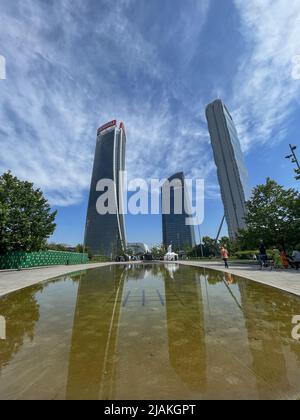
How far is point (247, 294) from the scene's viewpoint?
7441mm

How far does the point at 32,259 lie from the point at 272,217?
27.0 metres

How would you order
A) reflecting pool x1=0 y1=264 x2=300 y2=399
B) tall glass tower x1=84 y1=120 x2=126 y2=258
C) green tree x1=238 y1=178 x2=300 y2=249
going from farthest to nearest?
1. tall glass tower x1=84 y1=120 x2=126 y2=258
2. green tree x1=238 y1=178 x2=300 y2=249
3. reflecting pool x1=0 y1=264 x2=300 y2=399

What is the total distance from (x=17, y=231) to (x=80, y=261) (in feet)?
76.0

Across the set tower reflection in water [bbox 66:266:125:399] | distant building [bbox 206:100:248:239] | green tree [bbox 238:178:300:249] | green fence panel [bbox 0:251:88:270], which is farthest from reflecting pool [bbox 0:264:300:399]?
distant building [bbox 206:100:248:239]

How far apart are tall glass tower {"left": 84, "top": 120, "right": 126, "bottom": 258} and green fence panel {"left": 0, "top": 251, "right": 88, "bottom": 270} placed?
5844cm

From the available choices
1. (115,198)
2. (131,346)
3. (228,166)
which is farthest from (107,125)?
(131,346)

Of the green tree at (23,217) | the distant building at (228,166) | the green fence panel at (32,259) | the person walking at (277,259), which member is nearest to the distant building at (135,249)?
the distant building at (228,166)

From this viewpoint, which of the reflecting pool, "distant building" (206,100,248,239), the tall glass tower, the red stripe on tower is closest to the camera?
the reflecting pool

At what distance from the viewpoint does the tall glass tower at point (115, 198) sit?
327ft

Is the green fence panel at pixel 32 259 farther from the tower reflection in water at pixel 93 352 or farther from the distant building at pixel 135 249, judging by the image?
the distant building at pixel 135 249

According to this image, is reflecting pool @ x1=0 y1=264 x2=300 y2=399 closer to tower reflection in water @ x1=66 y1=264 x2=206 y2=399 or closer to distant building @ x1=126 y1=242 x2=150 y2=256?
tower reflection in water @ x1=66 y1=264 x2=206 y2=399

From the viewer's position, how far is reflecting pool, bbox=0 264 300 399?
92.3 inches

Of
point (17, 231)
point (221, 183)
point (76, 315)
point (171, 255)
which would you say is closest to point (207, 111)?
point (221, 183)
